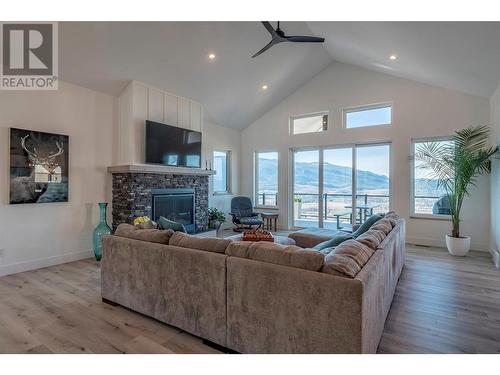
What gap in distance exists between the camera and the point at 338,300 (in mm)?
1619

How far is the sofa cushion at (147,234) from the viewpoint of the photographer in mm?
2557

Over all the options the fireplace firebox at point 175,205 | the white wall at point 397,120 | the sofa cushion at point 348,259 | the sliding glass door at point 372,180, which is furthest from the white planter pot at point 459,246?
the fireplace firebox at point 175,205

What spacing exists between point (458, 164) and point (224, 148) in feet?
17.3

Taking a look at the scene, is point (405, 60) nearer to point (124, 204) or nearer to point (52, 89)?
point (124, 204)

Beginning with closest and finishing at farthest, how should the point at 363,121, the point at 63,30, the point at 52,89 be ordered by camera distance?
the point at 63,30
the point at 52,89
the point at 363,121

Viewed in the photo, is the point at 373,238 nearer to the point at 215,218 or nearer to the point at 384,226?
the point at 384,226

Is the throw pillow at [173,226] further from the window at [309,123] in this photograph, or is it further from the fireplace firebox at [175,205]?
the window at [309,123]

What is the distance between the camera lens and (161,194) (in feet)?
17.7

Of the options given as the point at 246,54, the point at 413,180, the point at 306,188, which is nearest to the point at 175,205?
the point at 246,54

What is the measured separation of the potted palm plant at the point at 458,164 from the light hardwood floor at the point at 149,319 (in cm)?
113

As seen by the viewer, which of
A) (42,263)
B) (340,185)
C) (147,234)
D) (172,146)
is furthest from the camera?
(340,185)

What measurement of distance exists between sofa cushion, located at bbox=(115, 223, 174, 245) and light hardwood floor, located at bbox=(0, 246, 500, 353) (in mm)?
731
